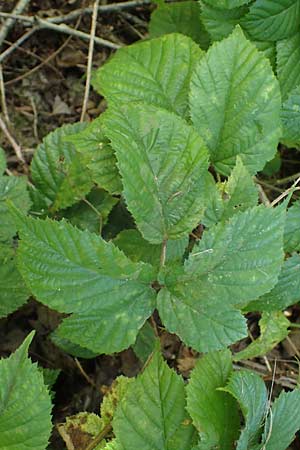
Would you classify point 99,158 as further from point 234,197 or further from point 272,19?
point 272,19

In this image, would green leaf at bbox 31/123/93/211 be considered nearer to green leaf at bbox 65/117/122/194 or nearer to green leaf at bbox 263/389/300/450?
green leaf at bbox 65/117/122/194

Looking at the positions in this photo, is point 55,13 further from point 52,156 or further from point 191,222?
point 191,222

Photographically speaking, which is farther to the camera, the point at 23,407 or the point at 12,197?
the point at 12,197

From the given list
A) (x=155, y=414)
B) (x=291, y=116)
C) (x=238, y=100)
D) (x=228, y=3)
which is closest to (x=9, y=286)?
(x=155, y=414)

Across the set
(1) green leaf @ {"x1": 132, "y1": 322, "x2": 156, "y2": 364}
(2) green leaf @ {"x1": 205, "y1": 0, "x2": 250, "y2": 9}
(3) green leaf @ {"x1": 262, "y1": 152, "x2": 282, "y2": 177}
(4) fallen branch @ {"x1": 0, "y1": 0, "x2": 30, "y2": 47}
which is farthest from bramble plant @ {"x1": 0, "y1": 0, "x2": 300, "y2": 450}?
(4) fallen branch @ {"x1": 0, "y1": 0, "x2": 30, "y2": 47}

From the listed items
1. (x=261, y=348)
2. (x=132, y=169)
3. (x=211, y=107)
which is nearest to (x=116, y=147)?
(x=132, y=169)
